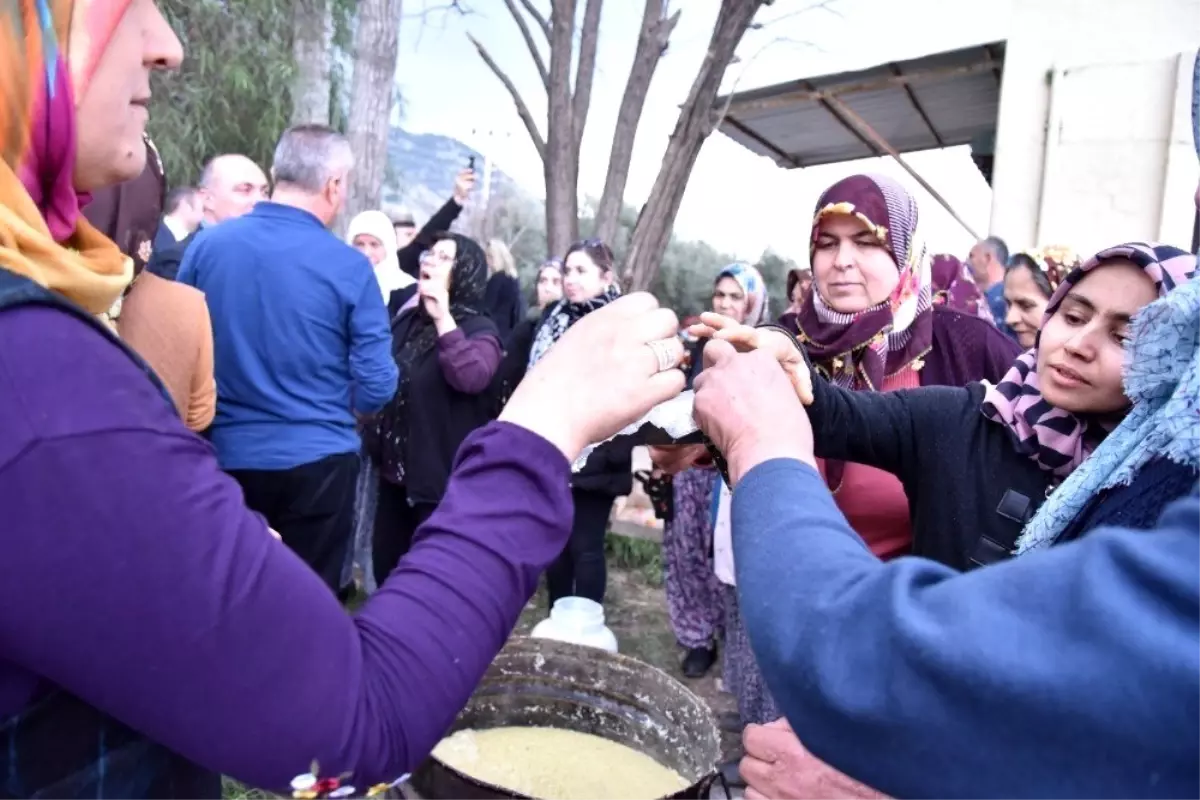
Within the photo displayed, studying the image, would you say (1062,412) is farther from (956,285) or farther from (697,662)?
(956,285)

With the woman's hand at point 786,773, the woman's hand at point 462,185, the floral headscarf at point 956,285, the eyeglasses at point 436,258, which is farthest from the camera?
the woman's hand at point 462,185

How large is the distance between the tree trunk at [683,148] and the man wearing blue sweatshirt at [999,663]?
5107mm

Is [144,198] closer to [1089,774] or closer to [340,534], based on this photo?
[340,534]

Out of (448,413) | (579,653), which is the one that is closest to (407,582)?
(579,653)

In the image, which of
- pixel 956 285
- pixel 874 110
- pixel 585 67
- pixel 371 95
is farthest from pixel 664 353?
pixel 874 110

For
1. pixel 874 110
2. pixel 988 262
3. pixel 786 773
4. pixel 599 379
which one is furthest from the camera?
pixel 874 110

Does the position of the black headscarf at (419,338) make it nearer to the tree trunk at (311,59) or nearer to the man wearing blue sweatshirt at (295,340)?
the man wearing blue sweatshirt at (295,340)

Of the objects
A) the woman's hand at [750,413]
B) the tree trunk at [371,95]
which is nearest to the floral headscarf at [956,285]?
the woman's hand at [750,413]

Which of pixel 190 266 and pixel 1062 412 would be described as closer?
pixel 1062 412

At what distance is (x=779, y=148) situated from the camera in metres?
10.8

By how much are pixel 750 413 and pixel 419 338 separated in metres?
3.34

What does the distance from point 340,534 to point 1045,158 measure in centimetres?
707

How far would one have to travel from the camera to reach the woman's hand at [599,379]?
96 cm

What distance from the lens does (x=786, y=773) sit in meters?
1.38
